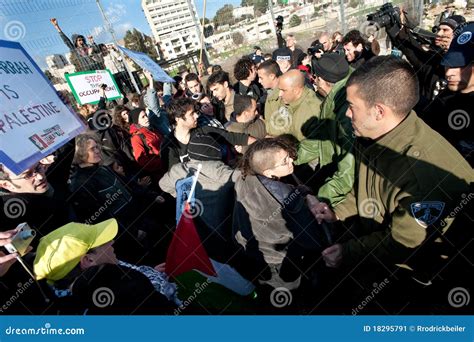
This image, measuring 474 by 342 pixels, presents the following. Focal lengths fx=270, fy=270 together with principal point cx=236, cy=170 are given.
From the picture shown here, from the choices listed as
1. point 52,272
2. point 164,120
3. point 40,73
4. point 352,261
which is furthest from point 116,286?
point 164,120

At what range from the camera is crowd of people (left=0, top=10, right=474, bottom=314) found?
1596mm

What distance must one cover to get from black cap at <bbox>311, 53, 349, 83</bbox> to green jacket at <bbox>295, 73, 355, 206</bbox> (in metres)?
0.16

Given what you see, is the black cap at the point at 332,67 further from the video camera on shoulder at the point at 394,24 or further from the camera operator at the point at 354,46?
the camera operator at the point at 354,46

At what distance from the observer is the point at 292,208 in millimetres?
2023

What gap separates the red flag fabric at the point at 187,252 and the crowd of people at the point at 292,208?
0.06 m

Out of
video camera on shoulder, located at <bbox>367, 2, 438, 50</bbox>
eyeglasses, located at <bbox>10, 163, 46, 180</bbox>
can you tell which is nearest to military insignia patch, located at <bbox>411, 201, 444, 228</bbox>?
eyeglasses, located at <bbox>10, 163, 46, 180</bbox>

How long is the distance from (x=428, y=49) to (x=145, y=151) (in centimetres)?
473

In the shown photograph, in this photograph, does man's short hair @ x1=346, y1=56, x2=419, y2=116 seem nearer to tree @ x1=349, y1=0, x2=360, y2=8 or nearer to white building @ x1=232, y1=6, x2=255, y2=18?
tree @ x1=349, y1=0, x2=360, y2=8

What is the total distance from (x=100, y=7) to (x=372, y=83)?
7569 mm

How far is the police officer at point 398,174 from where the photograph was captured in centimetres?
147

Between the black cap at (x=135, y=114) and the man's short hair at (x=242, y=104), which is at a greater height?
the black cap at (x=135, y=114)

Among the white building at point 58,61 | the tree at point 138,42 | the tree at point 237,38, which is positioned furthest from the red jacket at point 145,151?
the tree at point 138,42

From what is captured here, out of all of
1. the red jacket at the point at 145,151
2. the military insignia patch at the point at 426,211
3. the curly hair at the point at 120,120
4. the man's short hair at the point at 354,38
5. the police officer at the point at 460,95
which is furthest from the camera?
the man's short hair at the point at 354,38

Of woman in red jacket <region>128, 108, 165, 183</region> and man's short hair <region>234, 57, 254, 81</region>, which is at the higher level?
man's short hair <region>234, 57, 254, 81</region>
